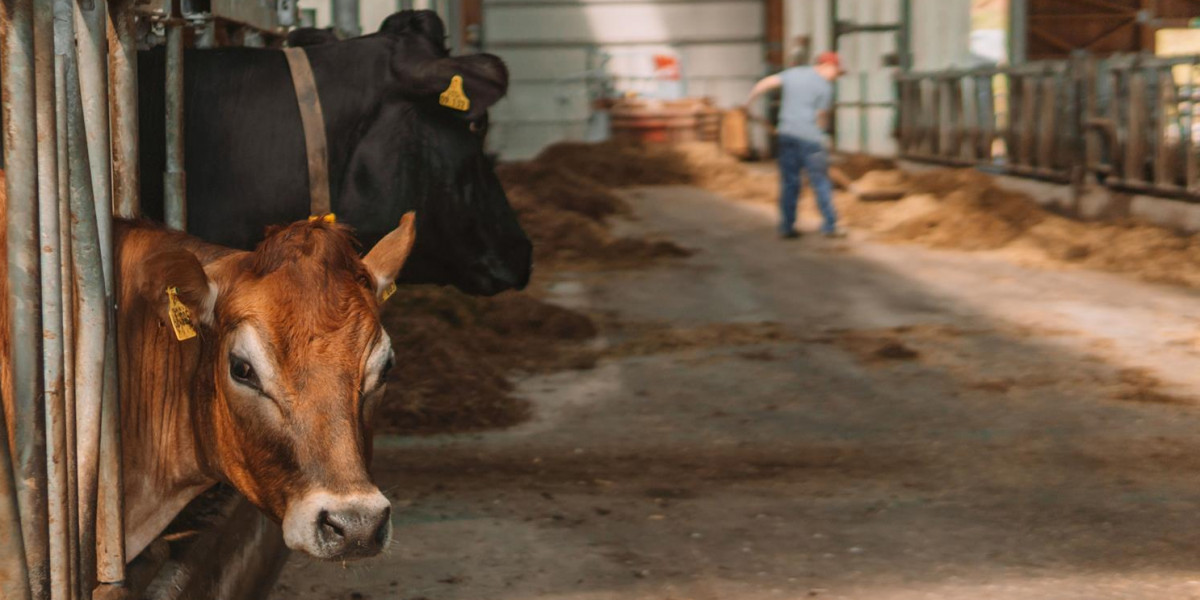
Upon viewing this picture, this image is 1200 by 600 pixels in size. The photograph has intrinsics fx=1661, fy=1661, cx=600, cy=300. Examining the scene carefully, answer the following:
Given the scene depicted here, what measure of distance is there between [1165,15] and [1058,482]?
26.7 metres

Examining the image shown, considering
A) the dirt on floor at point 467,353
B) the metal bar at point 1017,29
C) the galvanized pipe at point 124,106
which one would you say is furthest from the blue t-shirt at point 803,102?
the galvanized pipe at point 124,106

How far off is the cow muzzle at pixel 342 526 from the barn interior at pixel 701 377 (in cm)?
49

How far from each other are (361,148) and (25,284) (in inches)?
119

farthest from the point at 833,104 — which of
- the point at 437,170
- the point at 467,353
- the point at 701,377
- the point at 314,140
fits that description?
the point at 314,140

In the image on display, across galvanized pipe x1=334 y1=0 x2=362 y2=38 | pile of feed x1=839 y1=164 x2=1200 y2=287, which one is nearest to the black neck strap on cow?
galvanized pipe x1=334 y1=0 x2=362 y2=38

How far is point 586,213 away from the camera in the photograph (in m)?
16.1

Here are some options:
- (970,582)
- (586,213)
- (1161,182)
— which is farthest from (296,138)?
(586,213)

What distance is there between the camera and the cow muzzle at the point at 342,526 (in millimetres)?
3529

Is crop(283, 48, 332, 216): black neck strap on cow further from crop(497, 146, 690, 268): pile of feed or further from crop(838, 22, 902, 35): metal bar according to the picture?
crop(838, 22, 902, 35): metal bar

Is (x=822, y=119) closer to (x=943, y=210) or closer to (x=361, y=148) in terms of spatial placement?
(x=943, y=210)

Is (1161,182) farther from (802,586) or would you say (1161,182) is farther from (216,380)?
(216,380)

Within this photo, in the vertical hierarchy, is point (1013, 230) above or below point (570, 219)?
below

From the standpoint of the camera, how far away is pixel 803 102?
14.8 meters

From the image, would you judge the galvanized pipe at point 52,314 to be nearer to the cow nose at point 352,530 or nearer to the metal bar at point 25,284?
the metal bar at point 25,284
